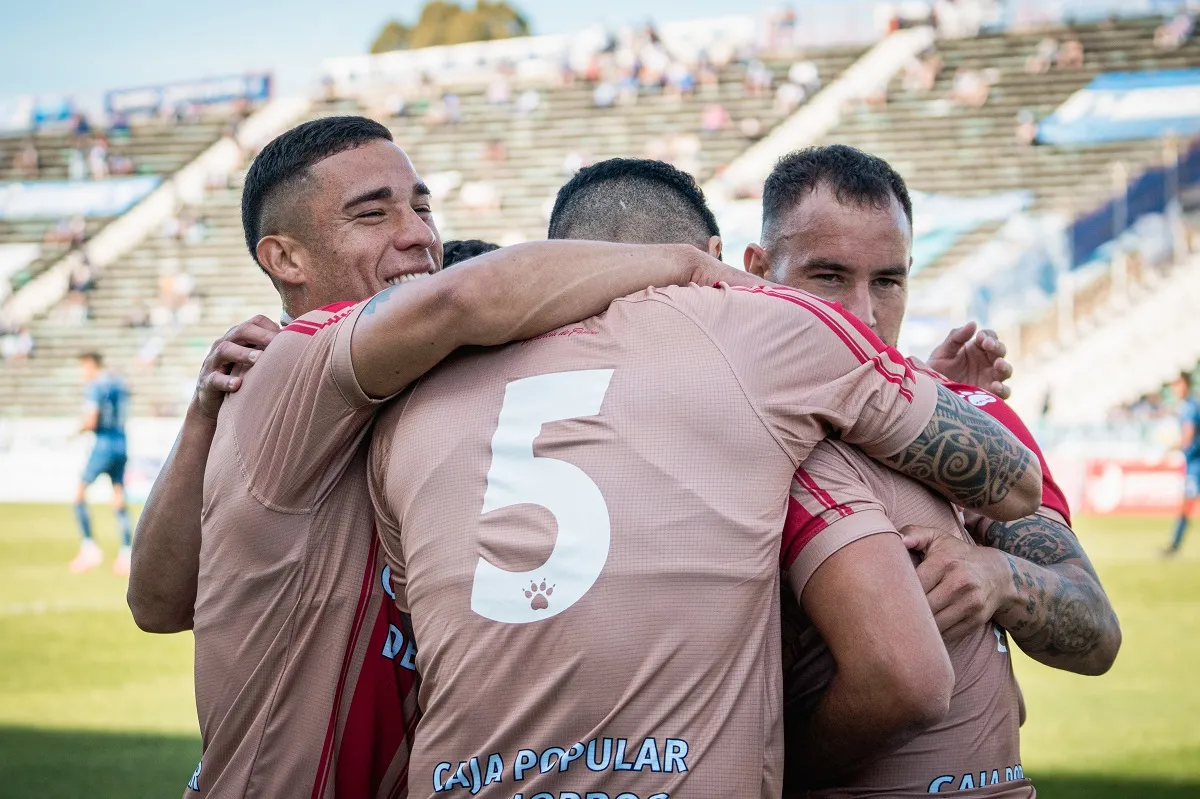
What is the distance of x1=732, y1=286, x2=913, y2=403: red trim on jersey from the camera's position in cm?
207

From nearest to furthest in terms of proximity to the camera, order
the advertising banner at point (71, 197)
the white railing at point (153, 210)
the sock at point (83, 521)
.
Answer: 1. the sock at point (83, 521)
2. the white railing at point (153, 210)
3. the advertising banner at point (71, 197)

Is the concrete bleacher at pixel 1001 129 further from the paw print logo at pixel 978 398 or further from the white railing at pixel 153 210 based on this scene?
the paw print logo at pixel 978 398

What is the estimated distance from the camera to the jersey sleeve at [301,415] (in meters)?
2.16

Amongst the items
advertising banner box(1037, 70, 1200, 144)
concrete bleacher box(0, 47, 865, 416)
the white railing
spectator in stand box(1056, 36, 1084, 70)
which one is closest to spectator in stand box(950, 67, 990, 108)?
spectator in stand box(1056, 36, 1084, 70)

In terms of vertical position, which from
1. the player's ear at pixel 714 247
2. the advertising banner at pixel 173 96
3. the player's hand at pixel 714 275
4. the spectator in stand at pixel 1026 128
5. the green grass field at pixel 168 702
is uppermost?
the advertising banner at pixel 173 96

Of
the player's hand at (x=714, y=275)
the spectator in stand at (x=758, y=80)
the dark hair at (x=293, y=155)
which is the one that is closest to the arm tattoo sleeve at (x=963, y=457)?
the player's hand at (x=714, y=275)

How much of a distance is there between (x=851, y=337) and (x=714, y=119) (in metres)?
25.3

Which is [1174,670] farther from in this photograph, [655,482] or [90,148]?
[90,148]

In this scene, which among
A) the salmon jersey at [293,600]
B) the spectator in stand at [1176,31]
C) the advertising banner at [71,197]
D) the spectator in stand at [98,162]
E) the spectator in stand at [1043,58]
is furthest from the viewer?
the spectator in stand at [98,162]

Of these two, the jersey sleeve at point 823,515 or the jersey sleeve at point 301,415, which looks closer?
the jersey sleeve at point 823,515

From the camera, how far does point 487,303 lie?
6.72ft

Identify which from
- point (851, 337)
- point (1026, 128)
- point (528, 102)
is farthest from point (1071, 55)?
point (851, 337)

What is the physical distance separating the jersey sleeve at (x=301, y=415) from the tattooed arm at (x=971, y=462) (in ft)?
3.09

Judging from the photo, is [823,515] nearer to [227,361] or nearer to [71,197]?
[227,361]
